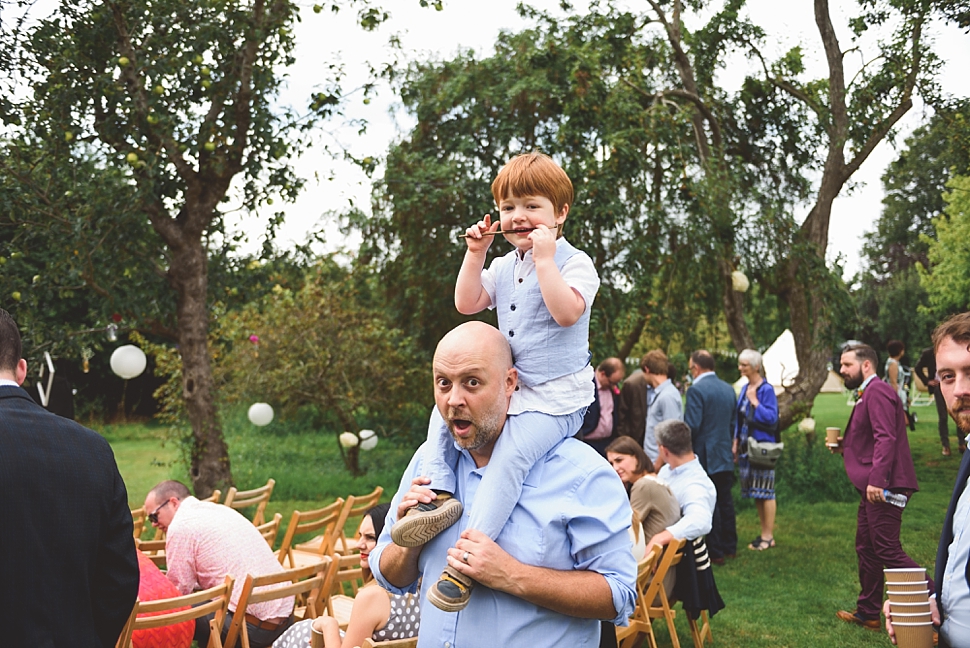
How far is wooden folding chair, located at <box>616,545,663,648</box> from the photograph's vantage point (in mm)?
4727

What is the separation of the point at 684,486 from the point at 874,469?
1341mm

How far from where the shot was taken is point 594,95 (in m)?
10.7

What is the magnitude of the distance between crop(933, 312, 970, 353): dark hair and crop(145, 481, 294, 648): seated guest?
375 centimetres

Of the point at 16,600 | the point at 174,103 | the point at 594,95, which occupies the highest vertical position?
the point at 594,95

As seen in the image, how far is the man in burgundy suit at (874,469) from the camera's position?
5.89m

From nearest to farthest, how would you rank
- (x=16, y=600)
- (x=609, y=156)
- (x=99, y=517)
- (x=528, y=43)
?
(x=16, y=600), (x=99, y=517), (x=609, y=156), (x=528, y=43)

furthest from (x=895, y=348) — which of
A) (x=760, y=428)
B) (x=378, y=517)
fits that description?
(x=378, y=517)

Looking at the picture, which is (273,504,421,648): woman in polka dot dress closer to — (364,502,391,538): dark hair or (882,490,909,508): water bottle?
(364,502,391,538): dark hair

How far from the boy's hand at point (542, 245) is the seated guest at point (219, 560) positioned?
325cm

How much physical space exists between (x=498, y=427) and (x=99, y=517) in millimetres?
1384

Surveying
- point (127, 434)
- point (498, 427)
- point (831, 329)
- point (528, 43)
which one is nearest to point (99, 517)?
point (498, 427)

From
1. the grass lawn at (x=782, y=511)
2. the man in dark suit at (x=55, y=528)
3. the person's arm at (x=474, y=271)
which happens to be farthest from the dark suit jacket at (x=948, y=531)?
the grass lawn at (x=782, y=511)

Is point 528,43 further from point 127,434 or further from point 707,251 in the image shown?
point 127,434

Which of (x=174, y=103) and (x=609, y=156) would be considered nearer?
(x=174, y=103)
